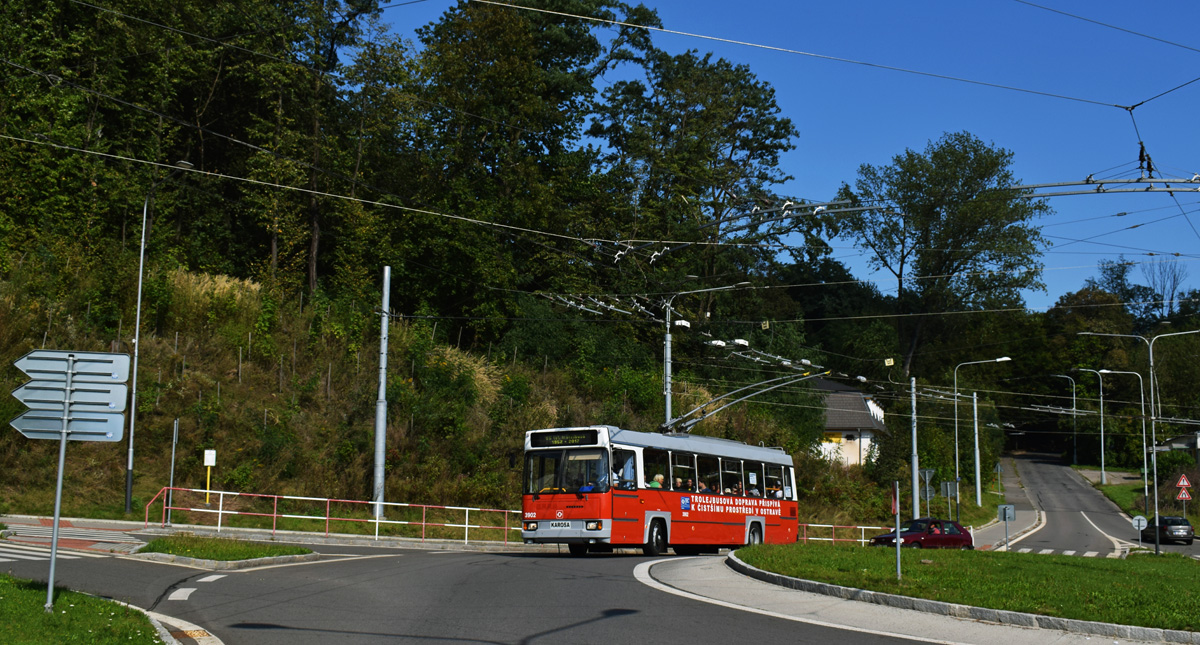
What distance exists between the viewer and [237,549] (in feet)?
59.9

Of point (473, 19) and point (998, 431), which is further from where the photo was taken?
point (998, 431)

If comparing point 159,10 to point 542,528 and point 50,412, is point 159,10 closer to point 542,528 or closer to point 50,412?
point 542,528

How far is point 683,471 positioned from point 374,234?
62.9 feet

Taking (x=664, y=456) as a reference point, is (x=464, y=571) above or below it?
below

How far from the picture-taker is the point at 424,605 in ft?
39.2

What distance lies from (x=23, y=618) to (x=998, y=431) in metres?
84.1

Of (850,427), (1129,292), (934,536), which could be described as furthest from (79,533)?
(1129,292)

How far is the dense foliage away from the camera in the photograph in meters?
32.9

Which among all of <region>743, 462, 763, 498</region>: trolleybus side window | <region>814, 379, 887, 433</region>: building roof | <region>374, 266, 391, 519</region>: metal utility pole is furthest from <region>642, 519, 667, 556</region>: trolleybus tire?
<region>814, 379, 887, 433</region>: building roof

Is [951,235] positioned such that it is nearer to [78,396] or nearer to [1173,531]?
[1173,531]

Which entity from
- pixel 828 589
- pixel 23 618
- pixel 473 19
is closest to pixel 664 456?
pixel 828 589

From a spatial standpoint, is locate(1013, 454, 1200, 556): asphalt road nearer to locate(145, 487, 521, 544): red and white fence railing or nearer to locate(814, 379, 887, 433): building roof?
locate(814, 379, 887, 433): building roof

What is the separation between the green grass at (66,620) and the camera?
852 centimetres

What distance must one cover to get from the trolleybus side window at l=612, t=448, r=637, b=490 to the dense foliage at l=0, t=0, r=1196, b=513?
610 centimetres
